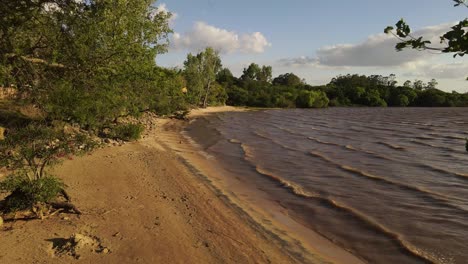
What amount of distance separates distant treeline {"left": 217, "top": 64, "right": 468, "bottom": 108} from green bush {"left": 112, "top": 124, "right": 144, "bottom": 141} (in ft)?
253

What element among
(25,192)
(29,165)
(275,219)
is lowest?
(275,219)

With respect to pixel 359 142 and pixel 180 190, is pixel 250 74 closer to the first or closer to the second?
pixel 359 142

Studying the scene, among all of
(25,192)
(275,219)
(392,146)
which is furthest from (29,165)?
(392,146)

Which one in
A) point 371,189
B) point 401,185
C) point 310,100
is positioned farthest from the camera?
point 310,100

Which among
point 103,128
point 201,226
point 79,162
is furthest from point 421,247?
point 103,128

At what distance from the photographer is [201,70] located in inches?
3091

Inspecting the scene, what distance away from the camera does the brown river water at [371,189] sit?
36.7ft

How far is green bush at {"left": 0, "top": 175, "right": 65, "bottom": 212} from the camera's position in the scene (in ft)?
31.1

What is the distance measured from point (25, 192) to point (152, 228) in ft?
10.9

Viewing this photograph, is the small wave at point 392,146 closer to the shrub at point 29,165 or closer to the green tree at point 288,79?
the shrub at point 29,165

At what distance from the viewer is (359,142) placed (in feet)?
108

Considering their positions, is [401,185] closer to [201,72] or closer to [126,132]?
[126,132]

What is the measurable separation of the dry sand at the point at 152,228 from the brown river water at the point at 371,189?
1667mm

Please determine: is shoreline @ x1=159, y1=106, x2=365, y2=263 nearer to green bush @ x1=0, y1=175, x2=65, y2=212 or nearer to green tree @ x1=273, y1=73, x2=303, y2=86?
green bush @ x1=0, y1=175, x2=65, y2=212
